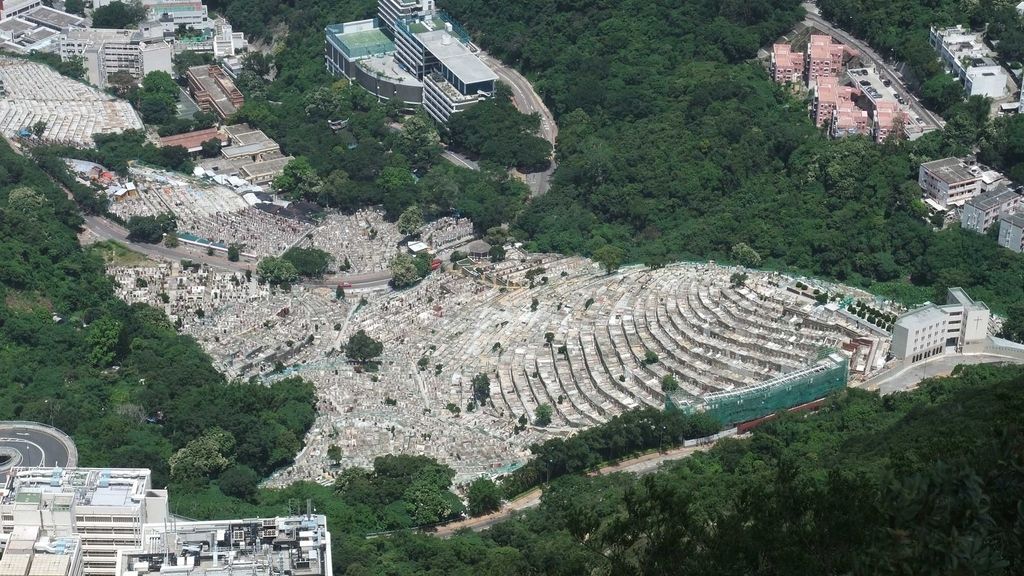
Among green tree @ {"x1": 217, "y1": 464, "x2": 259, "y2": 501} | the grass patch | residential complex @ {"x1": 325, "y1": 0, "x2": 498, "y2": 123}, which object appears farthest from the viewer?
residential complex @ {"x1": 325, "y1": 0, "x2": 498, "y2": 123}

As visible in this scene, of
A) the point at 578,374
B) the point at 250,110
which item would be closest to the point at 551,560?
the point at 578,374

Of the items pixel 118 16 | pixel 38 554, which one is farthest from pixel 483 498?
pixel 118 16

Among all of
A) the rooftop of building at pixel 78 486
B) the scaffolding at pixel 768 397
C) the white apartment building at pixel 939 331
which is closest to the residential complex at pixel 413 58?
the scaffolding at pixel 768 397

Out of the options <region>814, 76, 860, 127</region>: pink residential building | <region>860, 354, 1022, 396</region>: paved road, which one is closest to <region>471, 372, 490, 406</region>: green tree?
<region>860, 354, 1022, 396</region>: paved road

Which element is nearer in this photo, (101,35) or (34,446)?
(34,446)

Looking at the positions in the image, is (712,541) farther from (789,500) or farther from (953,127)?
(953,127)

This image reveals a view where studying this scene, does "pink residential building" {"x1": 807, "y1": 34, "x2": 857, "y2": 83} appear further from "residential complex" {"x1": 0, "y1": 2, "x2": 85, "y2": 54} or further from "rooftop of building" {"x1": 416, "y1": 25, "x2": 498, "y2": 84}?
"residential complex" {"x1": 0, "y1": 2, "x2": 85, "y2": 54}

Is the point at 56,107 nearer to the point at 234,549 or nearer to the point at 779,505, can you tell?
the point at 234,549
